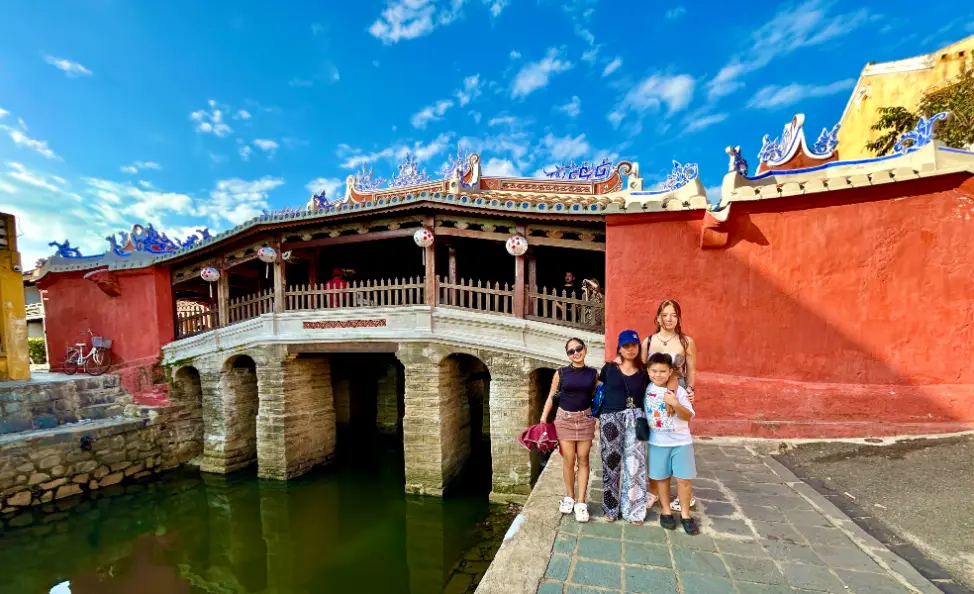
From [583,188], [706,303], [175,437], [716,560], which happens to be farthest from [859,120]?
[175,437]

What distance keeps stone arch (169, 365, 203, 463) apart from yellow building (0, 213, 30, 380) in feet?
12.9

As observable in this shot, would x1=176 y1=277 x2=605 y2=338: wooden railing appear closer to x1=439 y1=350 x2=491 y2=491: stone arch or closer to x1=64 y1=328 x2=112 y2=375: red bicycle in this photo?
x1=439 y1=350 x2=491 y2=491: stone arch

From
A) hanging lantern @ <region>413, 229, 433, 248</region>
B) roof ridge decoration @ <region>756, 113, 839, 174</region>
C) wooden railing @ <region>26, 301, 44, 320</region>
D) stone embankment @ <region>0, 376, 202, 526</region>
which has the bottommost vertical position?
stone embankment @ <region>0, 376, 202, 526</region>

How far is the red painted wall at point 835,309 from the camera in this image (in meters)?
4.93

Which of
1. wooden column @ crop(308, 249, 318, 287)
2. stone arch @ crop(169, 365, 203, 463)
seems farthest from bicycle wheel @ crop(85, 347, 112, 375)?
wooden column @ crop(308, 249, 318, 287)

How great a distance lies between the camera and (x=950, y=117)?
36.8ft

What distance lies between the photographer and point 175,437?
1031 cm

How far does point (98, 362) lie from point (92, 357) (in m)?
0.28

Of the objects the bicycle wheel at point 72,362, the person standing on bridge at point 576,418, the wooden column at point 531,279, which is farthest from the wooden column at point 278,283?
the person standing on bridge at point 576,418

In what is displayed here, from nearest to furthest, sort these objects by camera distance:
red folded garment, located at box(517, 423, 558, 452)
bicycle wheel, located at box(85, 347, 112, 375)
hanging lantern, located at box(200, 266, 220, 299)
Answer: red folded garment, located at box(517, 423, 558, 452), hanging lantern, located at box(200, 266, 220, 299), bicycle wheel, located at box(85, 347, 112, 375)

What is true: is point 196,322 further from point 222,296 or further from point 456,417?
point 456,417

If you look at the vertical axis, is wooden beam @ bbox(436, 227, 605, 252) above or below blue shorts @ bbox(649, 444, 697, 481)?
above

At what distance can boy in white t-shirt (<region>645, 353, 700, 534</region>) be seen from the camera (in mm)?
3043

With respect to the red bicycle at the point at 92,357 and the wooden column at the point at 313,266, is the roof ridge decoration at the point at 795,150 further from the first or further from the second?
the red bicycle at the point at 92,357
